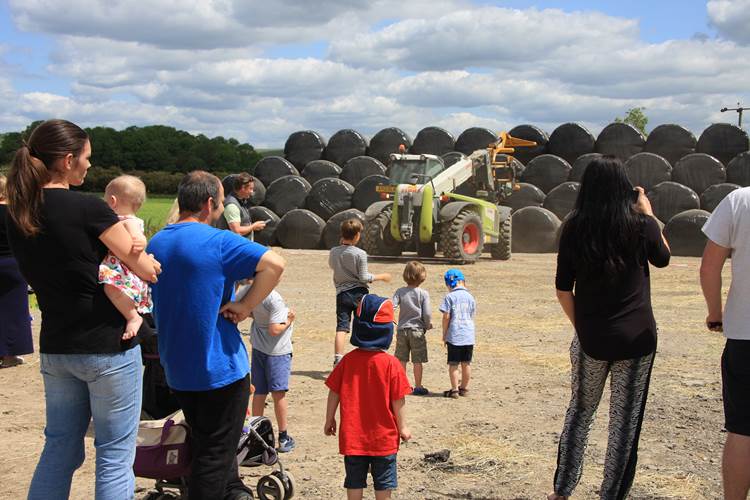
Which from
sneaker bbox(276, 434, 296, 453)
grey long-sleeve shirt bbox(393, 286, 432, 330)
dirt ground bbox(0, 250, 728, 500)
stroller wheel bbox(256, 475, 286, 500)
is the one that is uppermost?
grey long-sleeve shirt bbox(393, 286, 432, 330)

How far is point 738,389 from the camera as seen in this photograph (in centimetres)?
385

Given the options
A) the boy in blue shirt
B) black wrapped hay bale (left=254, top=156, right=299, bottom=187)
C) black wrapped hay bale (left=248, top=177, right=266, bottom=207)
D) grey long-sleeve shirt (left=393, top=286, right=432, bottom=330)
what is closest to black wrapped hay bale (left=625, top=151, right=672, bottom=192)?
black wrapped hay bale (left=254, top=156, right=299, bottom=187)

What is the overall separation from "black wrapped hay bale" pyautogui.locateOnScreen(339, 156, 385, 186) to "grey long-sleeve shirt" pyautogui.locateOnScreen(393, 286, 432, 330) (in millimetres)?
17603

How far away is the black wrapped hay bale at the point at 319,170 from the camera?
25.7 metres

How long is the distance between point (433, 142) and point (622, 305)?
71.0 ft

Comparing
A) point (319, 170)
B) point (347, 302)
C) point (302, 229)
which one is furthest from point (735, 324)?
point (319, 170)

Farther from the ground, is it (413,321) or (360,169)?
(360,169)

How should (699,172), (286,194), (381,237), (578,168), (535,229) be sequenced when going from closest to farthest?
(381,237)
(535,229)
(699,172)
(578,168)
(286,194)

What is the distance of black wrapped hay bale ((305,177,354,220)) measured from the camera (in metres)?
23.3

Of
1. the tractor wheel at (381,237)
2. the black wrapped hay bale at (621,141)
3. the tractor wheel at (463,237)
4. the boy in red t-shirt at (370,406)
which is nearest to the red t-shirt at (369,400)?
the boy in red t-shirt at (370,406)

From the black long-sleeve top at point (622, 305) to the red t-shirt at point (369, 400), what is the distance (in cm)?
93

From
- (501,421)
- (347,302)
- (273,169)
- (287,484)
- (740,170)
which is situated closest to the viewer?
(287,484)

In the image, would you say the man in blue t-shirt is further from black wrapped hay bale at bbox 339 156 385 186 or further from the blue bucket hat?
black wrapped hay bale at bbox 339 156 385 186

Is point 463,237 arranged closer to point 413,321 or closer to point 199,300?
point 413,321
